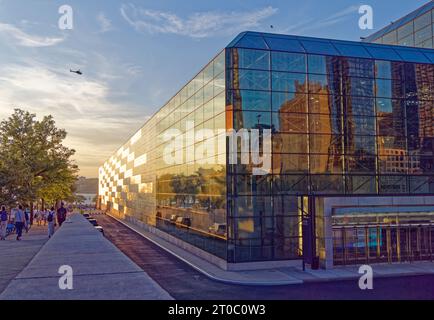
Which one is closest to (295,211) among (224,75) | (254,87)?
(254,87)

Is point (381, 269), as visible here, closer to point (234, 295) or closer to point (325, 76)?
point (234, 295)

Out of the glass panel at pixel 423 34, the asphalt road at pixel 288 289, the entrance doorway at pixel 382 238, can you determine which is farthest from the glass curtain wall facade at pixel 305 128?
the glass panel at pixel 423 34

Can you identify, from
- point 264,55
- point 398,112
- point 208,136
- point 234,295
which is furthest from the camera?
point 208,136

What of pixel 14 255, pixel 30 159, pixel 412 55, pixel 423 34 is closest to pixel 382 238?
pixel 412 55

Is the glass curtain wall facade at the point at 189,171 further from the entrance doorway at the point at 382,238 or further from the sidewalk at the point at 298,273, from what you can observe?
the entrance doorway at the point at 382,238

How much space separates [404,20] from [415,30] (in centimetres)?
302

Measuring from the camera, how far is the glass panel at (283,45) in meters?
23.0

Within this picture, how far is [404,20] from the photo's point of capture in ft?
148

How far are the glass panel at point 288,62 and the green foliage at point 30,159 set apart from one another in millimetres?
31769

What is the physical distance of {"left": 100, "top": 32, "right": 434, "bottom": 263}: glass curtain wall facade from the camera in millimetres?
21812

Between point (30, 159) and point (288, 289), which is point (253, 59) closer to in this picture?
point (288, 289)
